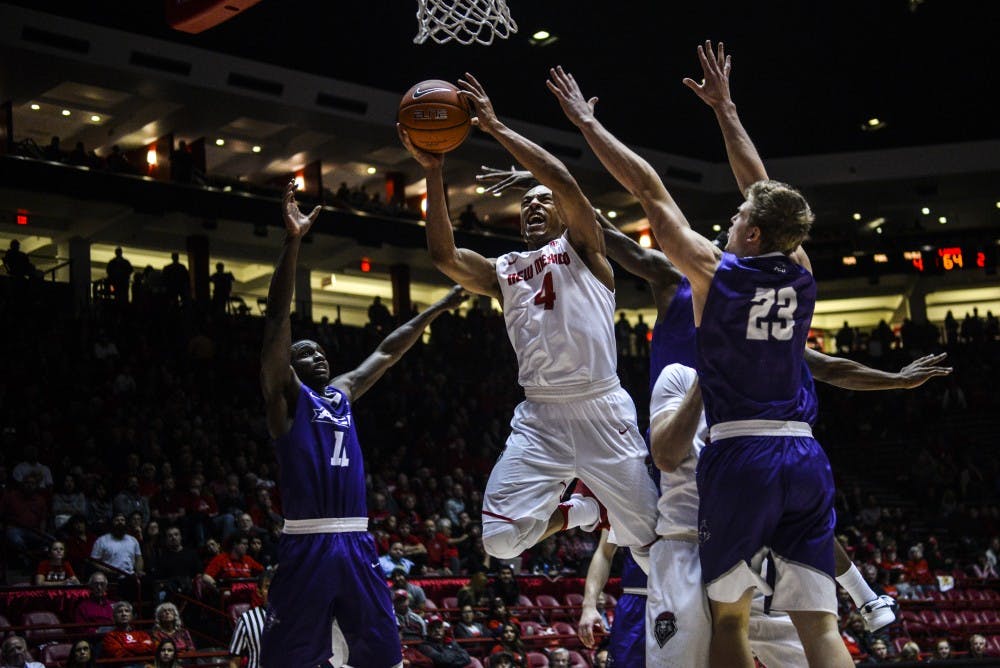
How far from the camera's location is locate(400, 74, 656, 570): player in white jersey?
16.6 feet

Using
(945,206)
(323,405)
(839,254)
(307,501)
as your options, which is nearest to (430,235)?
(323,405)

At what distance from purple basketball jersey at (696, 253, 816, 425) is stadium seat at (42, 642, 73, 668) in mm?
7090

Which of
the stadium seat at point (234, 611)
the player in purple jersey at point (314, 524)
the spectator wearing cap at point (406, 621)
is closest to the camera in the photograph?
the player in purple jersey at point (314, 524)

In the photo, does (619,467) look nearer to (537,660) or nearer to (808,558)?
(808,558)

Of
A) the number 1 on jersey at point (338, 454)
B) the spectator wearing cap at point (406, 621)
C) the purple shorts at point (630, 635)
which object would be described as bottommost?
the spectator wearing cap at point (406, 621)

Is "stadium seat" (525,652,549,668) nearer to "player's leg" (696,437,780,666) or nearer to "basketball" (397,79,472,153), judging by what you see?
"basketball" (397,79,472,153)

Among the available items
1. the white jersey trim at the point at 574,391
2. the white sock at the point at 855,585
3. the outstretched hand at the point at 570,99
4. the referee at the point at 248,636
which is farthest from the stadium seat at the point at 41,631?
the outstretched hand at the point at 570,99

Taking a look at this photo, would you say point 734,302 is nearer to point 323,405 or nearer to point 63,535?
point 323,405

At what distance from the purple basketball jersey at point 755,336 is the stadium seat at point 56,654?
279 inches

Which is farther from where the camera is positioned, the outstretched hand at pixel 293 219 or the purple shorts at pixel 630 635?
the outstretched hand at pixel 293 219

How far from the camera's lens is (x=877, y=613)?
498cm

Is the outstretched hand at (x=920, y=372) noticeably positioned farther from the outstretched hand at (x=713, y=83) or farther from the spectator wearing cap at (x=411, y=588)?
the spectator wearing cap at (x=411, y=588)

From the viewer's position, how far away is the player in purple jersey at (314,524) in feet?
17.0

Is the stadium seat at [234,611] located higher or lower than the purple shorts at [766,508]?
lower
